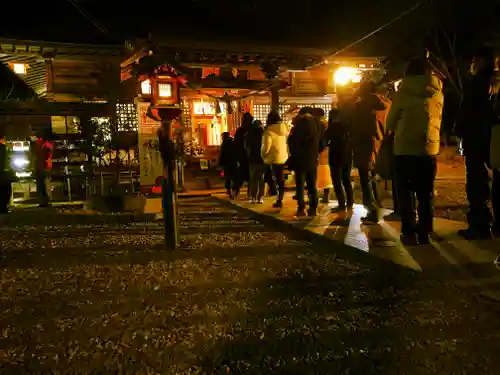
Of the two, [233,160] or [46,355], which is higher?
[233,160]

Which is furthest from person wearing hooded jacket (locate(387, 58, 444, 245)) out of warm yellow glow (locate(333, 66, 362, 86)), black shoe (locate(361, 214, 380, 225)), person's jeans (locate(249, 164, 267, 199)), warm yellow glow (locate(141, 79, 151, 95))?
warm yellow glow (locate(333, 66, 362, 86))

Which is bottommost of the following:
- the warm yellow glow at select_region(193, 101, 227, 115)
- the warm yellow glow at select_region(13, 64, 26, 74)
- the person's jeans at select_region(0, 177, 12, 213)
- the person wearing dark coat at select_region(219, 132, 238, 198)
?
the person's jeans at select_region(0, 177, 12, 213)

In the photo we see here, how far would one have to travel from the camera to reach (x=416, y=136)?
18.0 feet

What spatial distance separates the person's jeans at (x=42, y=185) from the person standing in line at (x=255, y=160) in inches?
261

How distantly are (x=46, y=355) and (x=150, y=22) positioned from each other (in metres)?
14.4

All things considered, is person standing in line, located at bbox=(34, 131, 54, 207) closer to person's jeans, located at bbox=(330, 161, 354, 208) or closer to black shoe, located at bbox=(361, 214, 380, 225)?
person's jeans, located at bbox=(330, 161, 354, 208)

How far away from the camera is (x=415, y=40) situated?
21.2m

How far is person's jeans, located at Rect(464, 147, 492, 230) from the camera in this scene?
5590 millimetres

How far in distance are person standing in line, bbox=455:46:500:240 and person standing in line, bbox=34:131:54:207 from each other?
39.5 ft

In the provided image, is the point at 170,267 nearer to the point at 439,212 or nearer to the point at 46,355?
the point at 46,355

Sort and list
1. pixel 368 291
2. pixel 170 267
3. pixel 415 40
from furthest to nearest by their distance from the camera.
→ pixel 415 40, pixel 170 267, pixel 368 291

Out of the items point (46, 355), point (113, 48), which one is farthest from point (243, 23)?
point (46, 355)

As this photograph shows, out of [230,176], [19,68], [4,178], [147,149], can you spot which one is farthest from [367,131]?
[19,68]

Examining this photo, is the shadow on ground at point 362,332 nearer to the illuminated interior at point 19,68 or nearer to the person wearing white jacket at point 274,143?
the person wearing white jacket at point 274,143
